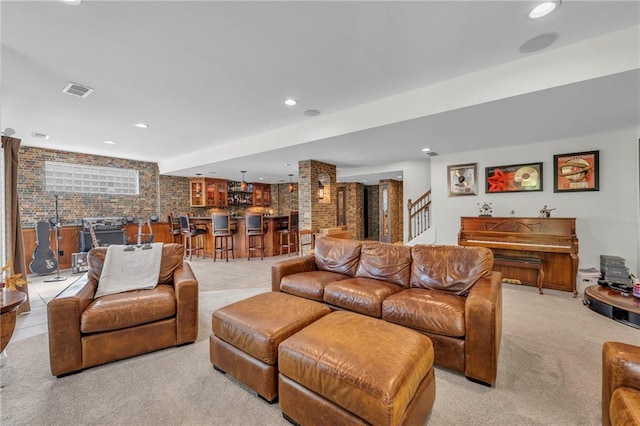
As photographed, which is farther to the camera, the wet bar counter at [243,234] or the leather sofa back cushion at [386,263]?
the wet bar counter at [243,234]

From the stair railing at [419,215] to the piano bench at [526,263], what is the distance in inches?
85.2

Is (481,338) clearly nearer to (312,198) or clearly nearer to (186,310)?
(186,310)

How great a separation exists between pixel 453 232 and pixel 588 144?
2.43 m

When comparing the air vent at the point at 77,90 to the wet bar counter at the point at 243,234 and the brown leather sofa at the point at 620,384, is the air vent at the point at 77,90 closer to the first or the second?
the wet bar counter at the point at 243,234

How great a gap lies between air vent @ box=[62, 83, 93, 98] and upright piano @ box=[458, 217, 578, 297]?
5751 millimetres

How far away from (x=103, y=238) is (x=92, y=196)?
4.71 feet

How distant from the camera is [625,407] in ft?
3.61

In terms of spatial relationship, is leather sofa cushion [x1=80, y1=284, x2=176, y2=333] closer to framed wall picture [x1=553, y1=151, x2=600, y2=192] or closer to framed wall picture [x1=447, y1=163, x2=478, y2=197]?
framed wall picture [x1=447, y1=163, x2=478, y2=197]

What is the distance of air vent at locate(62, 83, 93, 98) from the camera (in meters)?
2.94

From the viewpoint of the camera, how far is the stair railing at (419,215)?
6312mm

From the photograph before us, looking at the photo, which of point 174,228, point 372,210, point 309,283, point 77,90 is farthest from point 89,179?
point 372,210

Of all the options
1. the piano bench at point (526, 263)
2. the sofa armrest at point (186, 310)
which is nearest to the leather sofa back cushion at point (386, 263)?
the sofa armrest at point (186, 310)

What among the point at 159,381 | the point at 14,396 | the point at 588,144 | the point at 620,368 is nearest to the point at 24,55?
the point at 14,396

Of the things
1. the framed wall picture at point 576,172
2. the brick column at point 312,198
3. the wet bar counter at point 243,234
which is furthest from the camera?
the wet bar counter at point 243,234
